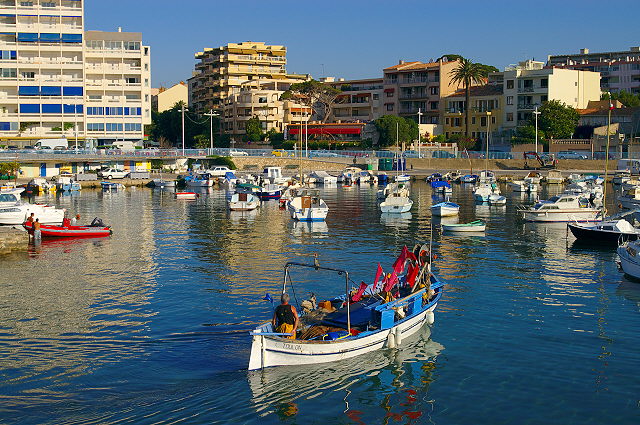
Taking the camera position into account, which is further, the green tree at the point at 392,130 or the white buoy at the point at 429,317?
the green tree at the point at 392,130

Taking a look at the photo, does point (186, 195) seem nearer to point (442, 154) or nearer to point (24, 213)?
point (24, 213)

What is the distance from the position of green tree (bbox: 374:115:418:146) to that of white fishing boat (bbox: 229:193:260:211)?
66.0 metres

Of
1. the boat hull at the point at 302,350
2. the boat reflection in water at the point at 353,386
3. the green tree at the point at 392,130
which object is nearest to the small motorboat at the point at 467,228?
the boat reflection in water at the point at 353,386

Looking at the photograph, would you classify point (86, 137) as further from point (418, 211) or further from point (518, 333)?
point (518, 333)

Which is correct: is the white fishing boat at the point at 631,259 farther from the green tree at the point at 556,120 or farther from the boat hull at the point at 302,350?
the green tree at the point at 556,120

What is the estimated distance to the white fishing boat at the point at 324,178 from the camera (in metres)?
110

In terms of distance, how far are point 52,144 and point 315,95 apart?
2360 inches

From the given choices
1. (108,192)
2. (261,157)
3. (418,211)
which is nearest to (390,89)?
(261,157)

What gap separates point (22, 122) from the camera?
12112 centimetres

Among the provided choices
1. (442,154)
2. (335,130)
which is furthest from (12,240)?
(335,130)

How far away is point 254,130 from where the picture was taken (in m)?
156

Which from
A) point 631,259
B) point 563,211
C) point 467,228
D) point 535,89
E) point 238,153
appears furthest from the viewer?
point 535,89

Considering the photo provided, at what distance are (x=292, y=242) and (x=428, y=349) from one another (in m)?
25.8

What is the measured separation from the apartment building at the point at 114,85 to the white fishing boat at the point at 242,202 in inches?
2405
